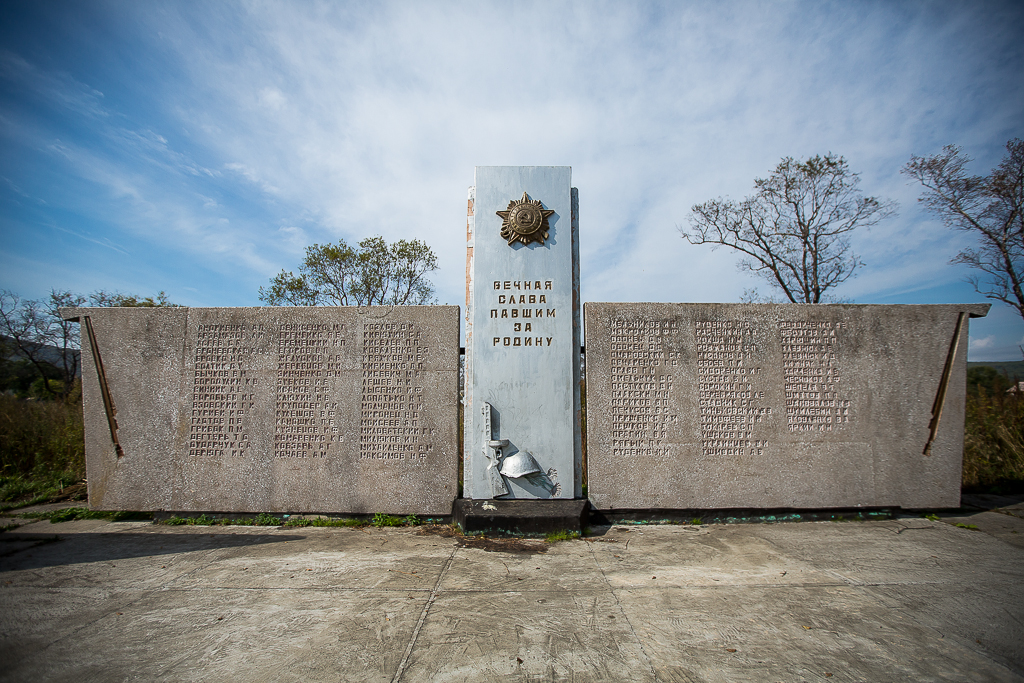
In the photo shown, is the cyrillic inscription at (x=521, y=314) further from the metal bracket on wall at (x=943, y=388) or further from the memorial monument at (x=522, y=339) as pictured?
the metal bracket on wall at (x=943, y=388)

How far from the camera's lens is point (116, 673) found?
2.37m

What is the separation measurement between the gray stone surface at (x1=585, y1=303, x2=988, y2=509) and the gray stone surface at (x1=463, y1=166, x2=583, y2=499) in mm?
397

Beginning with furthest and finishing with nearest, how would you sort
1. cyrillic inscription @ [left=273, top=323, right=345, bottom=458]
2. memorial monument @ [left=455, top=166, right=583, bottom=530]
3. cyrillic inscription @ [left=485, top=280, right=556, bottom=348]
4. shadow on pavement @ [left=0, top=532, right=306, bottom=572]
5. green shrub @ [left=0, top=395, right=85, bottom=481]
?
1. green shrub @ [left=0, top=395, right=85, bottom=481]
2. cyrillic inscription @ [left=273, top=323, right=345, bottom=458]
3. cyrillic inscription @ [left=485, top=280, right=556, bottom=348]
4. memorial monument @ [left=455, top=166, right=583, bottom=530]
5. shadow on pavement @ [left=0, top=532, right=306, bottom=572]

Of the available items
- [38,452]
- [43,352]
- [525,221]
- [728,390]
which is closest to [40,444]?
[38,452]

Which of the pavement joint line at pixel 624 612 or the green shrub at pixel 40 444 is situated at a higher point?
the green shrub at pixel 40 444

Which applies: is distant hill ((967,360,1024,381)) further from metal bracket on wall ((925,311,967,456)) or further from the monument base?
the monument base

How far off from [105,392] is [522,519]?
5221 mm

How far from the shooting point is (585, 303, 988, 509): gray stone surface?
16.7ft

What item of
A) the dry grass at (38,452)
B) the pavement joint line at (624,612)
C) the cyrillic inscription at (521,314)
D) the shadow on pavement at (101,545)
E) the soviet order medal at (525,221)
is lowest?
the shadow on pavement at (101,545)

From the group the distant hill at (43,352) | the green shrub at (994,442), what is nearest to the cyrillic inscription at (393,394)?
the green shrub at (994,442)

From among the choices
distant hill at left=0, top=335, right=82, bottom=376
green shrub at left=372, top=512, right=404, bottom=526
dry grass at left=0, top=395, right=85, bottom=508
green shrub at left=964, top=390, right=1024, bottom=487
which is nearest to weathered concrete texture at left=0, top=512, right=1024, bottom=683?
green shrub at left=372, top=512, right=404, bottom=526

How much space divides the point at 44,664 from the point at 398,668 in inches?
76.8

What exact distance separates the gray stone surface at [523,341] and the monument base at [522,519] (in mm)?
191

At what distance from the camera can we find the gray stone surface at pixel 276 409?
511cm
